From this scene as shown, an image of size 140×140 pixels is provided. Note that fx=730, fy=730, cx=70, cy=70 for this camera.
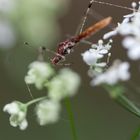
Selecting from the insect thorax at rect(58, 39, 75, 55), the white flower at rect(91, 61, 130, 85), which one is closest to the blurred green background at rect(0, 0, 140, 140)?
the insect thorax at rect(58, 39, 75, 55)

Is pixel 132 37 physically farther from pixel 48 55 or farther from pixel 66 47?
pixel 48 55

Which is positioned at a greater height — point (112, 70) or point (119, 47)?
point (119, 47)

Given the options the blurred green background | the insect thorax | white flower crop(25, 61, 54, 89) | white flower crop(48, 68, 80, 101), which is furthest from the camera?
the insect thorax

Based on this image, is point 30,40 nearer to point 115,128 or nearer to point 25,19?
point 25,19

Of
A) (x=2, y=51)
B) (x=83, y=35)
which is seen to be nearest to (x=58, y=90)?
(x=83, y=35)

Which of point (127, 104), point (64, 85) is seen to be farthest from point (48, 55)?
point (64, 85)

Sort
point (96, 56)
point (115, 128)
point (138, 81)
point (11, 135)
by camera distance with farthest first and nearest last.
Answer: point (138, 81), point (115, 128), point (11, 135), point (96, 56)

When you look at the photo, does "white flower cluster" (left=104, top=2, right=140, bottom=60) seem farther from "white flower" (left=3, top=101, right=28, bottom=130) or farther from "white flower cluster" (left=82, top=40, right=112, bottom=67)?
"white flower" (left=3, top=101, right=28, bottom=130)
